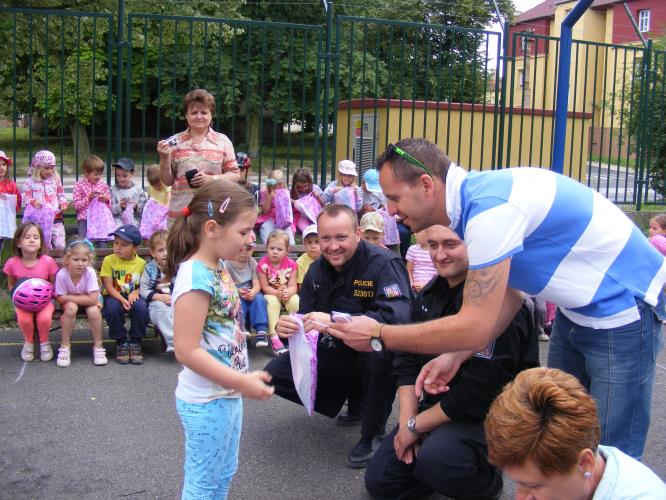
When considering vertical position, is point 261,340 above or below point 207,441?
below

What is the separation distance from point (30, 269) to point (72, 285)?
1.36 ft

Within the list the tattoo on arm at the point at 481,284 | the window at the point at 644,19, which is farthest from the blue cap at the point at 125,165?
the window at the point at 644,19

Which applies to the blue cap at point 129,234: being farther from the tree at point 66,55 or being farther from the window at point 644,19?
the window at point 644,19

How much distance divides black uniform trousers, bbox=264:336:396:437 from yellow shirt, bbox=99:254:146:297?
2291 mm

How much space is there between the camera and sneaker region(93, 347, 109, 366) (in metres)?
5.86

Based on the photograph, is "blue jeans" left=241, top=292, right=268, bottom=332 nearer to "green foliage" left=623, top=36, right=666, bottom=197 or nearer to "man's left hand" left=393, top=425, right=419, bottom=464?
"man's left hand" left=393, top=425, right=419, bottom=464

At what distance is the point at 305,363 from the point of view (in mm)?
4027

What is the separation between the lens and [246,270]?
6684 millimetres

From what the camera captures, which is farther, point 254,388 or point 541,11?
point 541,11

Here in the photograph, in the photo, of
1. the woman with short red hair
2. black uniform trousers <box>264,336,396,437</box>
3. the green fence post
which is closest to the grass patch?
black uniform trousers <box>264,336,396,437</box>

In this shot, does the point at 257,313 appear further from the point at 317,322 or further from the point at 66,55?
the point at 66,55

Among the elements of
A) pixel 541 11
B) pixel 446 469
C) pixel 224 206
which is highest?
pixel 541 11

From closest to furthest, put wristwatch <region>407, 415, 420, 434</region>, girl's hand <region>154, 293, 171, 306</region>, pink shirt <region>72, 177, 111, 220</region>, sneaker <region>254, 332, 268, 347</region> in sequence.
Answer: wristwatch <region>407, 415, 420, 434</region> < girl's hand <region>154, 293, 171, 306</region> < sneaker <region>254, 332, 268, 347</region> < pink shirt <region>72, 177, 111, 220</region>

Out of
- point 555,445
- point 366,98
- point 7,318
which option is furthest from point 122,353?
point 366,98
